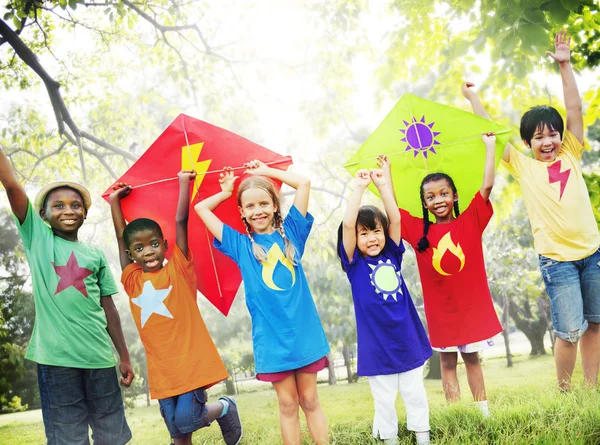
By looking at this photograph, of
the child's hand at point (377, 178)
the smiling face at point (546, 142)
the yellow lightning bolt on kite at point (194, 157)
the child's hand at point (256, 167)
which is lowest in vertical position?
the child's hand at point (377, 178)

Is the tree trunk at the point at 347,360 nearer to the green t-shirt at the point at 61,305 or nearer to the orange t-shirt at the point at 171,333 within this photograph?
the orange t-shirt at the point at 171,333

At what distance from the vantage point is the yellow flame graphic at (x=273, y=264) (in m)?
2.57

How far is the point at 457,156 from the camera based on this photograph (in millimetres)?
3221

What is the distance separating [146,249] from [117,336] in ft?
2.02

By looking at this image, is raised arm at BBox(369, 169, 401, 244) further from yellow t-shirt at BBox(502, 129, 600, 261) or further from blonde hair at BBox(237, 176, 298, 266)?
yellow t-shirt at BBox(502, 129, 600, 261)

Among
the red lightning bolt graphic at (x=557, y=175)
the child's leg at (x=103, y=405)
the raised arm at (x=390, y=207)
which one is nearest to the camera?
the raised arm at (x=390, y=207)

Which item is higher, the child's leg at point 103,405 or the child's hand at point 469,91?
the child's hand at point 469,91

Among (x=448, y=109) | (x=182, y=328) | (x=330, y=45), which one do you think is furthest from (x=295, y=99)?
(x=182, y=328)

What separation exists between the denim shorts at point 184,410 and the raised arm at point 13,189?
1.32 m

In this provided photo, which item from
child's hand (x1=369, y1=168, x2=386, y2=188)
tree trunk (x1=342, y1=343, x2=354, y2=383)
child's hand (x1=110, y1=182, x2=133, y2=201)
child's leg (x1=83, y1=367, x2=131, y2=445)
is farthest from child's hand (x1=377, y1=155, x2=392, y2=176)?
tree trunk (x1=342, y1=343, x2=354, y2=383)

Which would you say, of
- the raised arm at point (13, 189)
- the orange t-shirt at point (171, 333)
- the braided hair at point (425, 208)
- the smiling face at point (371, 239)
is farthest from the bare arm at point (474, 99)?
the raised arm at point (13, 189)

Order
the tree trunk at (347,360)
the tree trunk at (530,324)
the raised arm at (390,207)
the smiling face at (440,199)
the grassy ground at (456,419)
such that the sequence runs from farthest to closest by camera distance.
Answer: the tree trunk at (530,324), the tree trunk at (347,360), the smiling face at (440,199), the raised arm at (390,207), the grassy ground at (456,419)

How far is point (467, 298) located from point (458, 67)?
2.46 metres

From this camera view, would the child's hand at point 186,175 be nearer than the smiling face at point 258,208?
No
